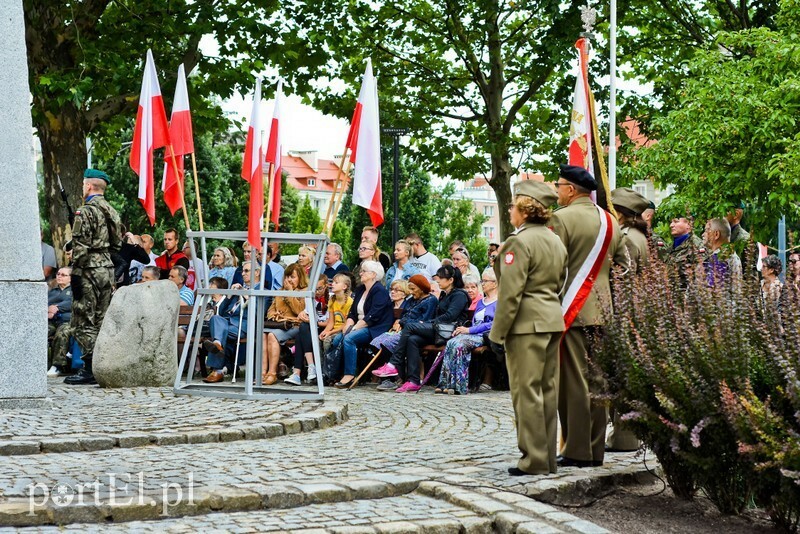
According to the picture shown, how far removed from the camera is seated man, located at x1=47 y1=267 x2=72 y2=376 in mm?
15445

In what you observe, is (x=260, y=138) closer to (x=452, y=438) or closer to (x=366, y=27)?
(x=452, y=438)

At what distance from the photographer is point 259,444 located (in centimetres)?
900

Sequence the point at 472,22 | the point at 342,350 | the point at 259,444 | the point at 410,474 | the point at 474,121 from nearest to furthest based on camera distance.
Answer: the point at 410,474 → the point at 259,444 → the point at 342,350 → the point at 472,22 → the point at 474,121

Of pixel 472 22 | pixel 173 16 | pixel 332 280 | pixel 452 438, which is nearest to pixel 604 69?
pixel 472 22

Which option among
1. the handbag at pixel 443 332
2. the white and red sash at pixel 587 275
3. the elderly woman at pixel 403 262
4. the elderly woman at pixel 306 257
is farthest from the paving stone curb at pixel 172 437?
the elderly woman at pixel 403 262

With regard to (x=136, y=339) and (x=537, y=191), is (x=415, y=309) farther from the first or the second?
(x=537, y=191)

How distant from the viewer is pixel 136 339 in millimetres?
12703

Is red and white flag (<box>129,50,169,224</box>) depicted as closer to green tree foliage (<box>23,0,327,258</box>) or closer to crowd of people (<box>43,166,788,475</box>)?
crowd of people (<box>43,166,788,475</box>)

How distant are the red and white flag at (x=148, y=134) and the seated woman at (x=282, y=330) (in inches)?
111

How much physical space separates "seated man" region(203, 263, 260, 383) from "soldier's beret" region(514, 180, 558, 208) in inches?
288

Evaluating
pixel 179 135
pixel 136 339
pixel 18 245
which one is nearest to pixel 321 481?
pixel 18 245

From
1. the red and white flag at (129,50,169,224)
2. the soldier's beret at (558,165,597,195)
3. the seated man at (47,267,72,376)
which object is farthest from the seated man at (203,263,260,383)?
the soldier's beret at (558,165,597,195)

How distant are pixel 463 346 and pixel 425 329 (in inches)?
26.4

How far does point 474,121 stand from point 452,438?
19.2 metres
